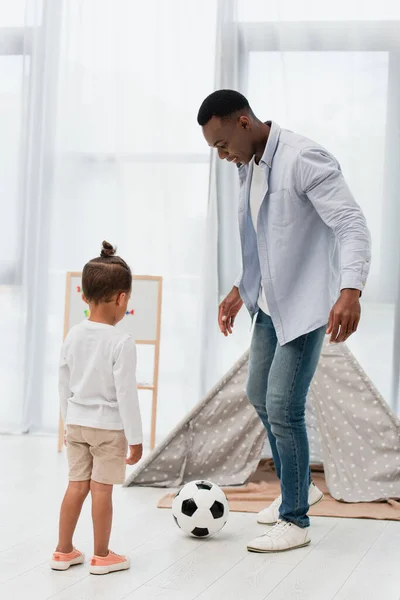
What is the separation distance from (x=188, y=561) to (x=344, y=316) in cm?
74

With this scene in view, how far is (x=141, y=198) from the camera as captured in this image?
3971 millimetres

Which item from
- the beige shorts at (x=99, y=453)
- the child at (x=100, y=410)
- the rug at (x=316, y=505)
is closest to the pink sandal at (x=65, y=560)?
the child at (x=100, y=410)

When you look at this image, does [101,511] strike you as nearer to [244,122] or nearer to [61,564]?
[61,564]

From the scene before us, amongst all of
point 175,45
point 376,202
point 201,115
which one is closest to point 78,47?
point 175,45

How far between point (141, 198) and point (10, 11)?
1.19 meters

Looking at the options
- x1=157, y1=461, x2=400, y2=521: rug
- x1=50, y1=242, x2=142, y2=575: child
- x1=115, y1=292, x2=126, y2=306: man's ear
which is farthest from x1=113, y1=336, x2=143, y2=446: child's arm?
x1=157, y1=461, x2=400, y2=521: rug

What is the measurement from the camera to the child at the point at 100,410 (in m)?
1.85

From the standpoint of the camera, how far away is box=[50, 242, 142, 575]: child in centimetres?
185

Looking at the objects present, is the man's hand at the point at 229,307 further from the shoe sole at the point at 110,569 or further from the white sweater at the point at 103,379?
the shoe sole at the point at 110,569

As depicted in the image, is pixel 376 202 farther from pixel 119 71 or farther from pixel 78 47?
pixel 78 47

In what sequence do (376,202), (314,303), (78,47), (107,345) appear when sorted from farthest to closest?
(78,47), (376,202), (314,303), (107,345)

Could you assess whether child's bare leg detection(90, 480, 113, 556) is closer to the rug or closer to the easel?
the rug

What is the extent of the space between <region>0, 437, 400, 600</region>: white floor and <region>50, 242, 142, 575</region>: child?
3.9 inches

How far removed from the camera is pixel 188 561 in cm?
200
